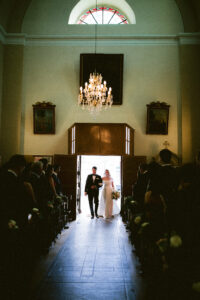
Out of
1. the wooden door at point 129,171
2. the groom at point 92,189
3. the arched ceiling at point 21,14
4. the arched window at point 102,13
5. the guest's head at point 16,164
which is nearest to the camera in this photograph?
the guest's head at point 16,164

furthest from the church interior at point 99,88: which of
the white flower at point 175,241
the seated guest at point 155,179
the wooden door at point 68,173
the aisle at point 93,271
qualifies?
the white flower at point 175,241

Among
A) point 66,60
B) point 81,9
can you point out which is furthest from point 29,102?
point 81,9

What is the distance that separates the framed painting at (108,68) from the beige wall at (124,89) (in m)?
0.29

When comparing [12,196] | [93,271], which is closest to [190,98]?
[93,271]

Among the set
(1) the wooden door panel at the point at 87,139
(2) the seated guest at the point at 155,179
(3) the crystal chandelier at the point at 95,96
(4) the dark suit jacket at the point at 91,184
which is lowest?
(4) the dark suit jacket at the point at 91,184

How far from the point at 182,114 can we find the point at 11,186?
809 cm

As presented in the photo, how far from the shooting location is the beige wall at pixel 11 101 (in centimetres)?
1008

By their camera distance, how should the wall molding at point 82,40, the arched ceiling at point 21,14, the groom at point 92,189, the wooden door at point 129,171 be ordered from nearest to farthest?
1. the wooden door at point 129,171
2. the groom at point 92,189
3. the arched ceiling at point 21,14
4. the wall molding at point 82,40

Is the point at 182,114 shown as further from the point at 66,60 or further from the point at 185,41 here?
the point at 66,60

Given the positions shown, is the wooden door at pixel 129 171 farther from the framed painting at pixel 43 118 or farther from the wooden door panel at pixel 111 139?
the framed painting at pixel 43 118

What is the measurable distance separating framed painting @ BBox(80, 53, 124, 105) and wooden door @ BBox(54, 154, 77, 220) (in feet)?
9.12

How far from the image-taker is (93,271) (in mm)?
4191

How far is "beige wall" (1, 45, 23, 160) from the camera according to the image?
10.1 metres

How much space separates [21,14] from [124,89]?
16.4 feet
